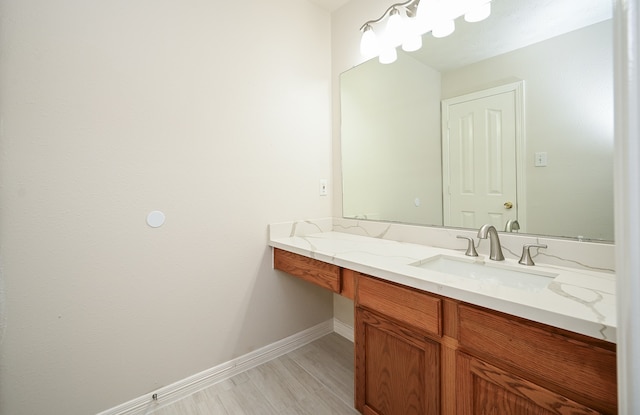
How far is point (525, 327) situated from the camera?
80cm

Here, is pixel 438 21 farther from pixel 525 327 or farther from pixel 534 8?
pixel 525 327

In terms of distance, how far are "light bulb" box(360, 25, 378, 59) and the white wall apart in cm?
43

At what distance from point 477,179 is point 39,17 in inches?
80.1

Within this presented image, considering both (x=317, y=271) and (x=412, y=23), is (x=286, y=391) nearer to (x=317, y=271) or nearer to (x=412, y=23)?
(x=317, y=271)

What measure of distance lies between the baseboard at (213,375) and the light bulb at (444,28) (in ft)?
6.54

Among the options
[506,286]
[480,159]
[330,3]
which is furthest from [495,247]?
[330,3]

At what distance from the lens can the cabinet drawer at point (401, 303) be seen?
1.01 m

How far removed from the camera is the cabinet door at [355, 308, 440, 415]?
1043 millimetres

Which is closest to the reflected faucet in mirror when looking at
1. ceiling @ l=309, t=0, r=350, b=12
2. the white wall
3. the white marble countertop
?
the white marble countertop

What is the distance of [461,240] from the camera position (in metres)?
1.47

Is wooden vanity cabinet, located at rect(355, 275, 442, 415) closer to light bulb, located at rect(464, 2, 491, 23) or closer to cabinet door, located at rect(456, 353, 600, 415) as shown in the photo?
cabinet door, located at rect(456, 353, 600, 415)

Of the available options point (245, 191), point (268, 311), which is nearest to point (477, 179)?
point (245, 191)

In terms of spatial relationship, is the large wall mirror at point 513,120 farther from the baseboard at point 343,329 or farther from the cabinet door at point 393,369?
the baseboard at point 343,329

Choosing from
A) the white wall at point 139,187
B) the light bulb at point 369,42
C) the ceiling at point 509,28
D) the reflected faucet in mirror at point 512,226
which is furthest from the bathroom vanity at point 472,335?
the light bulb at point 369,42
